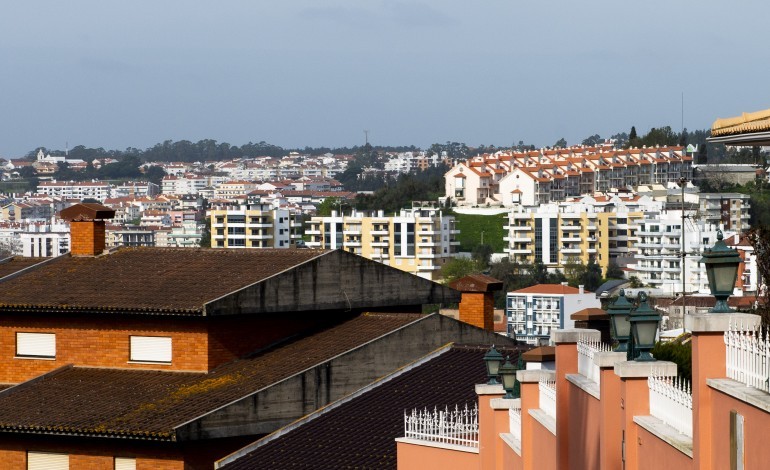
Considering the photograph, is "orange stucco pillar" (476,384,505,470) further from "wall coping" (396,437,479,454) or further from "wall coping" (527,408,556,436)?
"wall coping" (527,408,556,436)

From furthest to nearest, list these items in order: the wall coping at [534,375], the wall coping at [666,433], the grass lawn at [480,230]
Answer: the grass lawn at [480,230]
the wall coping at [534,375]
the wall coping at [666,433]

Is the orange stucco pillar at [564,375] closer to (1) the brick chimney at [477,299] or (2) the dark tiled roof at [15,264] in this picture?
(1) the brick chimney at [477,299]

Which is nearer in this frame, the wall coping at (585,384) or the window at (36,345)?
the wall coping at (585,384)

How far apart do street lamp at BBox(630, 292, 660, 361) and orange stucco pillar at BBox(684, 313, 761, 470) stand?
1269 millimetres

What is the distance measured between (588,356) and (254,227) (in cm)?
17181

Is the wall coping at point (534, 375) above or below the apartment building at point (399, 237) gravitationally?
above

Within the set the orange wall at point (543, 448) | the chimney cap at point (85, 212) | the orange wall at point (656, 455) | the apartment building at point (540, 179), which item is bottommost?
the orange wall at point (543, 448)

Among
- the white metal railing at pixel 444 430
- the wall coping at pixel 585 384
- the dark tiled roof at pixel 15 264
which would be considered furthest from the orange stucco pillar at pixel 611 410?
the dark tiled roof at pixel 15 264

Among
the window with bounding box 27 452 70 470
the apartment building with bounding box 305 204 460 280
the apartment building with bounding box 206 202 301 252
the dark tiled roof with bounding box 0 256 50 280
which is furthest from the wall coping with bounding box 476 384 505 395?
the apartment building with bounding box 206 202 301 252

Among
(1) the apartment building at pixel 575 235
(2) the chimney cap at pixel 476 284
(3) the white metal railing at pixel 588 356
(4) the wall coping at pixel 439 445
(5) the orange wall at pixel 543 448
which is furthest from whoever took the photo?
(1) the apartment building at pixel 575 235

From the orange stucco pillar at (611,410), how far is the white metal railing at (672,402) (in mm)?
393

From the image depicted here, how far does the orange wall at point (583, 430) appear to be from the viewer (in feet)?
32.2

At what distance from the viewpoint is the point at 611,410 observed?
9.24m

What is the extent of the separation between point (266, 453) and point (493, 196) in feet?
584
